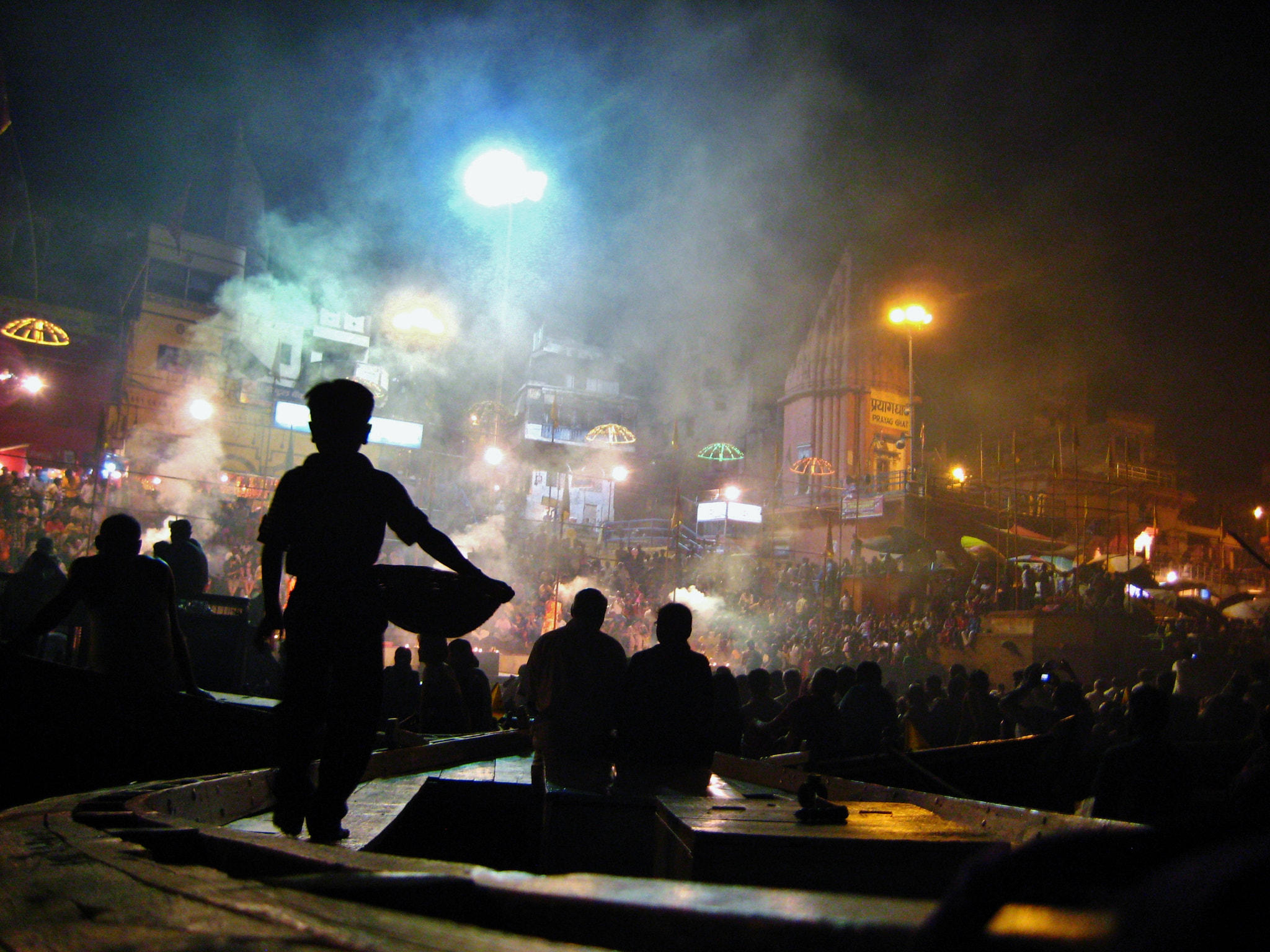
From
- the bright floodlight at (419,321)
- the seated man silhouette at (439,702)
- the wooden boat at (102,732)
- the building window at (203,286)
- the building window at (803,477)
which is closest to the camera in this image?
the wooden boat at (102,732)

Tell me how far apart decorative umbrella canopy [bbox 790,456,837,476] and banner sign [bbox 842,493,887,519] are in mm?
2489

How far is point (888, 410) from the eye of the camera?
1665 inches

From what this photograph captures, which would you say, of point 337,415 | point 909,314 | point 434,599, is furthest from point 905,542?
point 337,415

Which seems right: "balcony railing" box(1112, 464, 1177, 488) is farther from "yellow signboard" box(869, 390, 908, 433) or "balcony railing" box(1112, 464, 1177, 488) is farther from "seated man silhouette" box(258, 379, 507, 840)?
"seated man silhouette" box(258, 379, 507, 840)

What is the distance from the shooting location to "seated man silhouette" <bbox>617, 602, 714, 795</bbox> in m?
4.60

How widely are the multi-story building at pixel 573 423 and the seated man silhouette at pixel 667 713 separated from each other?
39.6 m

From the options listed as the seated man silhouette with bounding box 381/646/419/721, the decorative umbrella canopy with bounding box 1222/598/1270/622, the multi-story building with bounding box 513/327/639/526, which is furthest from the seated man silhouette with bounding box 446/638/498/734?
the multi-story building with bounding box 513/327/639/526

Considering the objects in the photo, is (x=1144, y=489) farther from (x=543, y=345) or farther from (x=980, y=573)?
(x=543, y=345)

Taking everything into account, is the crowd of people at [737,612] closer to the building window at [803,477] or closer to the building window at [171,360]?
the building window at [803,477]

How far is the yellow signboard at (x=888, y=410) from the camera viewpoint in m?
41.8

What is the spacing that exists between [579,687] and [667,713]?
992 mm

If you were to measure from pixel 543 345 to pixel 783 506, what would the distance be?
2606 cm

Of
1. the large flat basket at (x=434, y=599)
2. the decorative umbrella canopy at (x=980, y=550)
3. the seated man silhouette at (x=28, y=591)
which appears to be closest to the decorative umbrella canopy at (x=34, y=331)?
the seated man silhouette at (x=28, y=591)

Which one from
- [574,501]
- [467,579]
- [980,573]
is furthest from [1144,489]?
[467,579]
